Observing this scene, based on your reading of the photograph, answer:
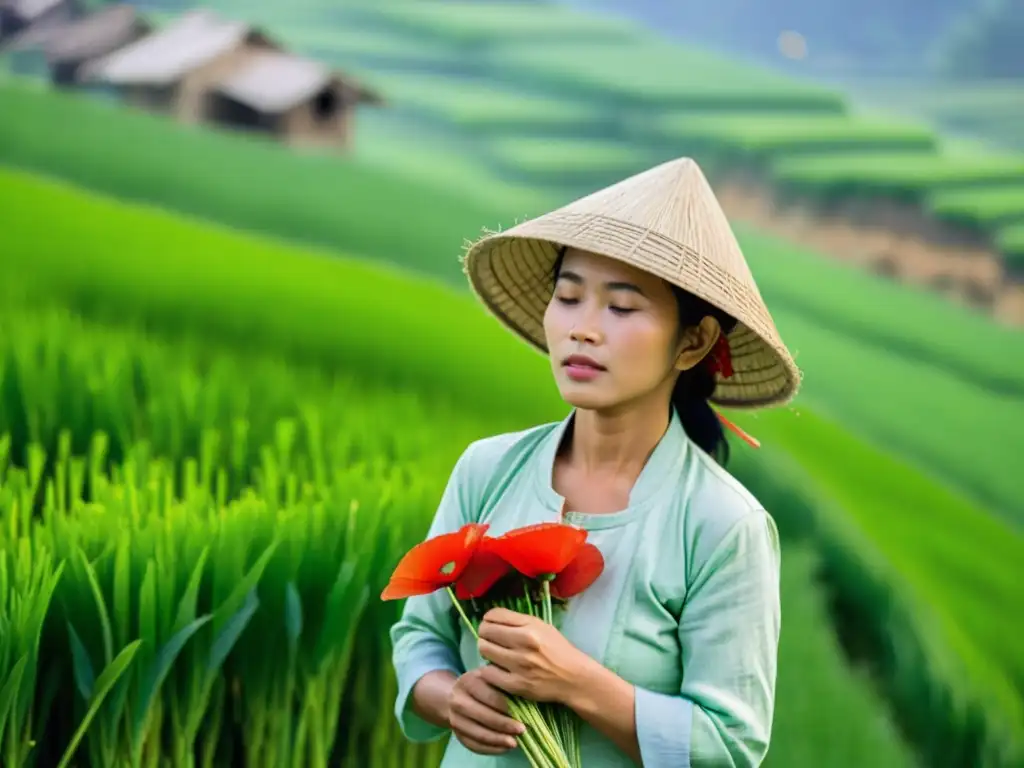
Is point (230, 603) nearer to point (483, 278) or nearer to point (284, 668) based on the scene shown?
point (284, 668)

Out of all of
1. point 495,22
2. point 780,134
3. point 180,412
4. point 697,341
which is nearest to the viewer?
point 697,341

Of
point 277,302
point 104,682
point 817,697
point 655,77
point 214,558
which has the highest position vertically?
point 655,77

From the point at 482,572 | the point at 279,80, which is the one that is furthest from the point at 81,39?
the point at 482,572

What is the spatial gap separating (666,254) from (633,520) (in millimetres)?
205

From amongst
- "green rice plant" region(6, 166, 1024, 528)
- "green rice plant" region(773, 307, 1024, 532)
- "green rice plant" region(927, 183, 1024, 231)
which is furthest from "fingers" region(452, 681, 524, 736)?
"green rice plant" region(927, 183, 1024, 231)

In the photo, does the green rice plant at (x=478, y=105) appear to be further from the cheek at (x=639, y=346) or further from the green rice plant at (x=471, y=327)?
the cheek at (x=639, y=346)

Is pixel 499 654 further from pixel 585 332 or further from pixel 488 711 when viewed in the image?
pixel 585 332

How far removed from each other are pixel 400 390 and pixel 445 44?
1018 mm

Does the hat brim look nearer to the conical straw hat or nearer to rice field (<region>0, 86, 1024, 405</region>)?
the conical straw hat

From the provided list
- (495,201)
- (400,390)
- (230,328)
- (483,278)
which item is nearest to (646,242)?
(483,278)

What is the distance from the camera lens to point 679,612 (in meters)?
1.07

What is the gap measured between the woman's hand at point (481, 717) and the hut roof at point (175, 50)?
2242 mm

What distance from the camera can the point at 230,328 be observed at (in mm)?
2582

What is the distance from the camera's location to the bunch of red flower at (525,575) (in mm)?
1020
